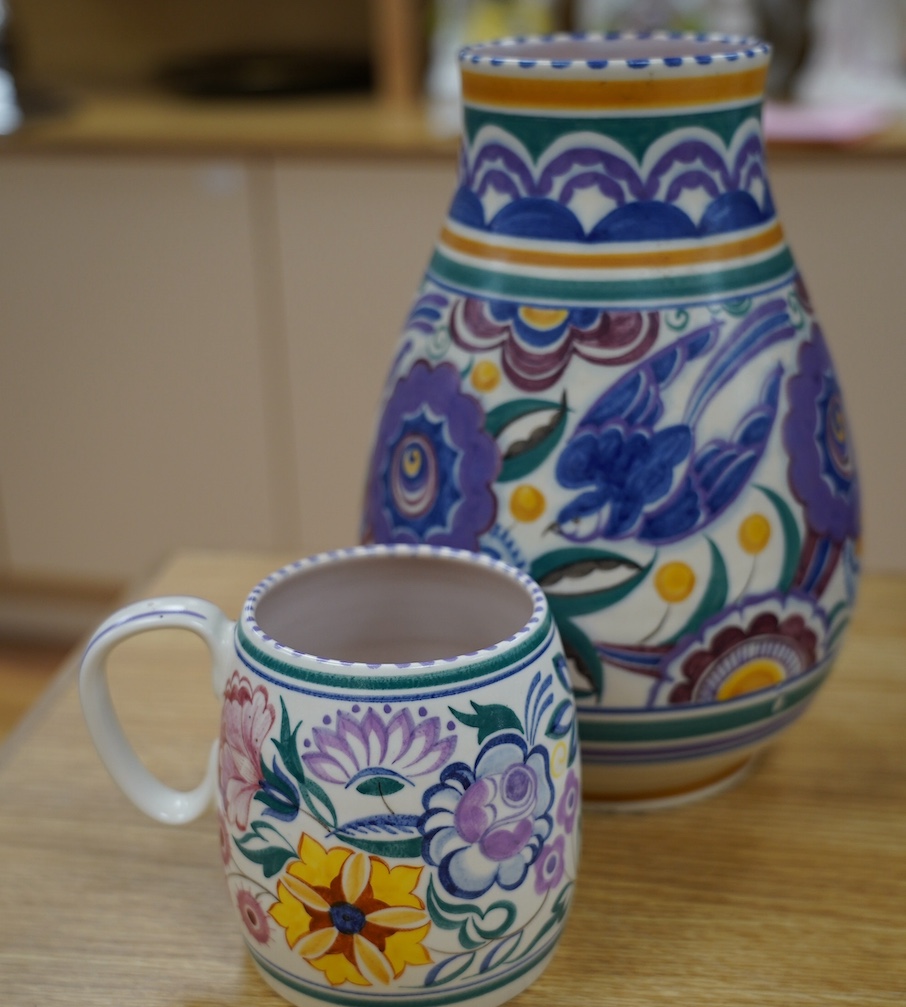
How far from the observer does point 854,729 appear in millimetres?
551

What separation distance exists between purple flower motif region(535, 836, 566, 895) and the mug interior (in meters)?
0.07

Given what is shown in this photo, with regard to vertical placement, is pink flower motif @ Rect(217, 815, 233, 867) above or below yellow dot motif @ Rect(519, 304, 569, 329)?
below

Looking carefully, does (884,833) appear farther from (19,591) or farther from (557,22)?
(19,591)

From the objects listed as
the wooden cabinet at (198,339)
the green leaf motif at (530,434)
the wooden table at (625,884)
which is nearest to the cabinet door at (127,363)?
the wooden cabinet at (198,339)

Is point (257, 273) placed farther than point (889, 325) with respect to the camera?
Yes

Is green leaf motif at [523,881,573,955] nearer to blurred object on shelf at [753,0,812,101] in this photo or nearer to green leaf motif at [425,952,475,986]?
green leaf motif at [425,952,475,986]

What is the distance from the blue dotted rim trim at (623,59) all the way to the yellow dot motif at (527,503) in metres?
0.14

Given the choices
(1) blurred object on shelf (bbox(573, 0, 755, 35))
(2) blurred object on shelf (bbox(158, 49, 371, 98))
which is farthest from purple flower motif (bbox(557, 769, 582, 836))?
(2) blurred object on shelf (bbox(158, 49, 371, 98))

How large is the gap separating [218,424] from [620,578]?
1.18 meters

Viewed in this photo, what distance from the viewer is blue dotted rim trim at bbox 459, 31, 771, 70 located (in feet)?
1.36

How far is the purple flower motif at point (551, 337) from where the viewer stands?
0.43 m

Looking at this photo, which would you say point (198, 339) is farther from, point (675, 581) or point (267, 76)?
point (675, 581)

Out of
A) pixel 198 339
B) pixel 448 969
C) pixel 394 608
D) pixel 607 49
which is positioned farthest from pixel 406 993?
pixel 198 339

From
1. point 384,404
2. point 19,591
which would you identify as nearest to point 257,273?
point 19,591
